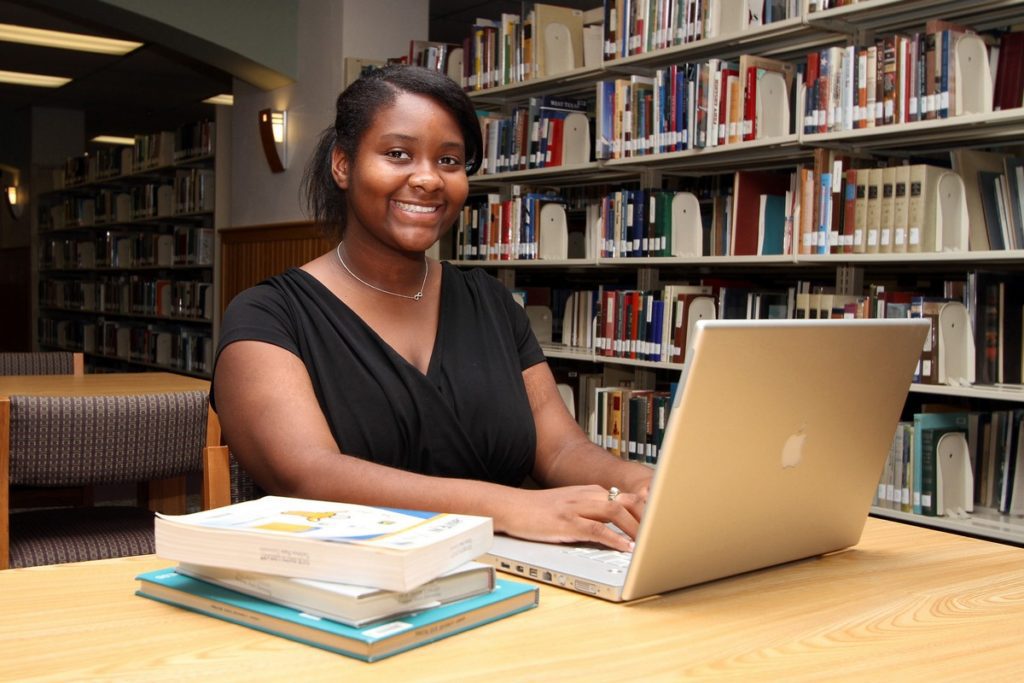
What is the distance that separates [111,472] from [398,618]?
1.65 m

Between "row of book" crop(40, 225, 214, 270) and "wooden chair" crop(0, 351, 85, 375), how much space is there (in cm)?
319

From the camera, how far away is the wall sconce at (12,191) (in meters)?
10.8

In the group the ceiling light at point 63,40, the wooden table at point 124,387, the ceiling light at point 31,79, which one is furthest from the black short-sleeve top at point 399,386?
the ceiling light at point 31,79

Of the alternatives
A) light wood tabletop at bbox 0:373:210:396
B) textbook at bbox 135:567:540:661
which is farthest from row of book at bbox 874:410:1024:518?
textbook at bbox 135:567:540:661

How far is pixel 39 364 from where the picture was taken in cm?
413

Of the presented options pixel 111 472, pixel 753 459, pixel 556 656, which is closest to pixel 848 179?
pixel 111 472

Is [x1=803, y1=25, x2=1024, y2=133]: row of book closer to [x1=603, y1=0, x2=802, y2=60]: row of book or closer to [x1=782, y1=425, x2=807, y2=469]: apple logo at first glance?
[x1=603, y1=0, x2=802, y2=60]: row of book

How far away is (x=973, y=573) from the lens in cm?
119

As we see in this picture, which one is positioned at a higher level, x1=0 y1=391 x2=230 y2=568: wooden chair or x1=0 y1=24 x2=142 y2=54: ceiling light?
x1=0 y1=24 x2=142 y2=54: ceiling light

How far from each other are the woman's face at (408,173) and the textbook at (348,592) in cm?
75

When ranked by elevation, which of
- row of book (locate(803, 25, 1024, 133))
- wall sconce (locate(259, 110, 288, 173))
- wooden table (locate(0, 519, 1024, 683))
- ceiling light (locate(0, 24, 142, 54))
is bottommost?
wooden table (locate(0, 519, 1024, 683))

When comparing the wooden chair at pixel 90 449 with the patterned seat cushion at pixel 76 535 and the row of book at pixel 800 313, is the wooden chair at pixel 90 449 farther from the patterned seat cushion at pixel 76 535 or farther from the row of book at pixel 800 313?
the row of book at pixel 800 313

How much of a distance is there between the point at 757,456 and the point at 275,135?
219 inches

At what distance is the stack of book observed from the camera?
2.76 feet
